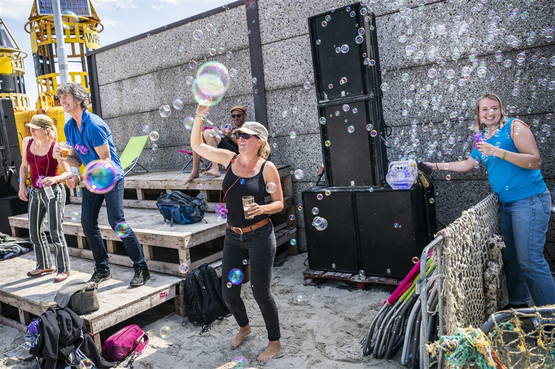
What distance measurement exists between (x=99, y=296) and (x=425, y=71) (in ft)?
14.0

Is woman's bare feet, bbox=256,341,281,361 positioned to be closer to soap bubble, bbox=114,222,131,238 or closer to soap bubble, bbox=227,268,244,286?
soap bubble, bbox=227,268,244,286

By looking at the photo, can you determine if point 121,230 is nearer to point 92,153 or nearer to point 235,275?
point 92,153

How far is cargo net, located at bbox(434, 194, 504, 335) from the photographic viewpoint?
7.20ft

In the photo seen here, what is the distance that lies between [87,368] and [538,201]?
372 cm

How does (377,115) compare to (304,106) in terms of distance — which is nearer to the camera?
(377,115)

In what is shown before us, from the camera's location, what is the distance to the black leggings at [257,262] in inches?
117

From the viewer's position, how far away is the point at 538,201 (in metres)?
3.17

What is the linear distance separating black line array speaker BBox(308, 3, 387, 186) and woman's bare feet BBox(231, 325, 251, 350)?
76.2 inches

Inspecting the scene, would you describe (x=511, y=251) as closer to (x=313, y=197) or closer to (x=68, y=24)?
(x=313, y=197)

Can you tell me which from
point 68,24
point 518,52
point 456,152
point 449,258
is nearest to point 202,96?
point 449,258

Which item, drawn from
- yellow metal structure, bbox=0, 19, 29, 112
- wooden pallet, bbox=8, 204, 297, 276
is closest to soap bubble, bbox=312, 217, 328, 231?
wooden pallet, bbox=8, 204, 297, 276

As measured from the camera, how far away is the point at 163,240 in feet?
14.4

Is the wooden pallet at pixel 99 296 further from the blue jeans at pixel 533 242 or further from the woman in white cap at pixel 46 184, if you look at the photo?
the blue jeans at pixel 533 242

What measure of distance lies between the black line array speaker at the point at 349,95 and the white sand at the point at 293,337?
4.20ft
